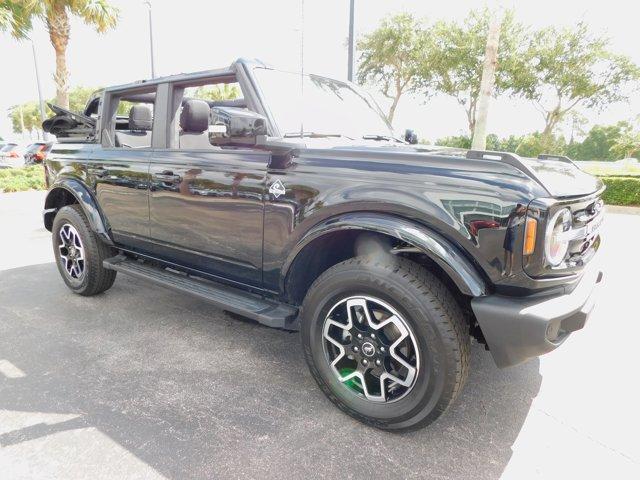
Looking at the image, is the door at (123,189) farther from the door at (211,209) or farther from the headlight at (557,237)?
the headlight at (557,237)

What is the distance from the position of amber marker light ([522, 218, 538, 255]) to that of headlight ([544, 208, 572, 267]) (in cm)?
6

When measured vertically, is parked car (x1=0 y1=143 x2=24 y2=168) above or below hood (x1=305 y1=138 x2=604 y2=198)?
below

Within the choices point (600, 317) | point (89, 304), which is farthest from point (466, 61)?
point (89, 304)

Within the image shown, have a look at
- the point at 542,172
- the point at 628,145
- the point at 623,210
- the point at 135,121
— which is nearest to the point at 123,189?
the point at 135,121

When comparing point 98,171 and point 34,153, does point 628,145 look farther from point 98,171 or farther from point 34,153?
point 98,171

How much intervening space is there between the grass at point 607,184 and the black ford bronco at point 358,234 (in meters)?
11.3

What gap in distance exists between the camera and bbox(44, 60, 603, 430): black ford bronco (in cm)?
194

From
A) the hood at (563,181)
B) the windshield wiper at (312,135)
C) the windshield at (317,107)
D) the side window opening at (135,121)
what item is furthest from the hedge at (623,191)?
the side window opening at (135,121)

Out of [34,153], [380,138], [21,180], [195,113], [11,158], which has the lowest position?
[21,180]

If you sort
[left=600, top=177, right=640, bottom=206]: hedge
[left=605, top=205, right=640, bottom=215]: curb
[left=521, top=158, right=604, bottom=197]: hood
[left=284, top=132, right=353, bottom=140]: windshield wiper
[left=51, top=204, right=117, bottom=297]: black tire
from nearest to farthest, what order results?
[left=521, top=158, right=604, bottom=197]: hood → [left=284, top=132, right=353, bottom=140]: windshield wiper → [left=51, top=204, right=117, bottom=297]: black tire → [left=605, top=205, right=640, bottom=215]: curb → [left=600, top=177, right=640, bottom=206]: hedge

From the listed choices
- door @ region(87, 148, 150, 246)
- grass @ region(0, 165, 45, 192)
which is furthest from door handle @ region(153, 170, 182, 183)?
grass @ region(0, 165, 45, 192)

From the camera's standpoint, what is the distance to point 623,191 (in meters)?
12.2

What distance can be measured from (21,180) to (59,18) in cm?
529

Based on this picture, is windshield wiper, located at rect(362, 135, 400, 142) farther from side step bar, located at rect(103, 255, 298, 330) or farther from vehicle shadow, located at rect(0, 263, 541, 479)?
vehicle shadow, located at rect(0, 263, 541, 479)
